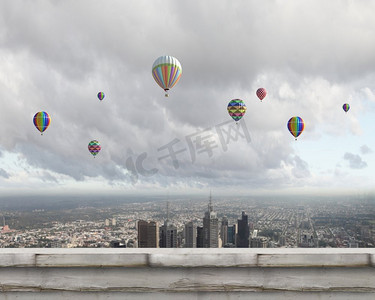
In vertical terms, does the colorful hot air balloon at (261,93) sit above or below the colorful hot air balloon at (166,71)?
above

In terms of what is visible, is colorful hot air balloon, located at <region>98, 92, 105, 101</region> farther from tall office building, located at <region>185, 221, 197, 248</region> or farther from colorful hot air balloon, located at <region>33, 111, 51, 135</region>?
tall office building, located at <region>185, 221, 197, 248</region>

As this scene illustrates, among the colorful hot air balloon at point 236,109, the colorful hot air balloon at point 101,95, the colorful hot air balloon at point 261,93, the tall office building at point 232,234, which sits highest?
the colorful hot air balloon at point 101,95

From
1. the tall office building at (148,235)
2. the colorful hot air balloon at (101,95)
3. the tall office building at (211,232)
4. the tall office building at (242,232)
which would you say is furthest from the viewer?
the tall office building at (242,232)

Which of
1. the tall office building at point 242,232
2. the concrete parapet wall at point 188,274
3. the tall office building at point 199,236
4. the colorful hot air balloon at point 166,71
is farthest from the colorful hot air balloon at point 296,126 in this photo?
the concrete parapet wall at point 188,274

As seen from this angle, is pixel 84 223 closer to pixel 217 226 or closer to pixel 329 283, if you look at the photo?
pixel 217 226

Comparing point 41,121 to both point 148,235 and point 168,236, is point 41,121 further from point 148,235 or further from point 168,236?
point 168,236

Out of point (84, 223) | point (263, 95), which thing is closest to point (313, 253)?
point (263, 95)

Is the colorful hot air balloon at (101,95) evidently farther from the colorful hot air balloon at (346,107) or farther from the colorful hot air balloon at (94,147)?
the colorful hot air balloon at (346,107)
